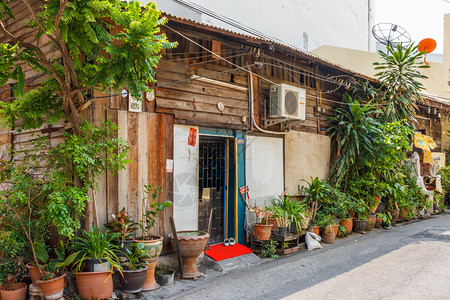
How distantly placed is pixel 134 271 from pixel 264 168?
4242mm

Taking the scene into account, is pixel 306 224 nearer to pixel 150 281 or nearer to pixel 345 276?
pixel 345 276

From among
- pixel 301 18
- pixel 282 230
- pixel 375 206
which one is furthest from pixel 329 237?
pixel 301 18

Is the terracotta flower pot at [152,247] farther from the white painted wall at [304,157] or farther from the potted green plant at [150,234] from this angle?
the white painted wall at [304,157]

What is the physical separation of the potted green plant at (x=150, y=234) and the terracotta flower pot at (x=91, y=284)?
761 mm

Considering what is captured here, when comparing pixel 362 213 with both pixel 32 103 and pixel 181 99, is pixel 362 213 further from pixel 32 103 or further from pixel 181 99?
pixel 32 103

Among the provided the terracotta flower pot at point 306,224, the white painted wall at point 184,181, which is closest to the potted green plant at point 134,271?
the white painted wall at point 184,181

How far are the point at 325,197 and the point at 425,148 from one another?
17.5ft

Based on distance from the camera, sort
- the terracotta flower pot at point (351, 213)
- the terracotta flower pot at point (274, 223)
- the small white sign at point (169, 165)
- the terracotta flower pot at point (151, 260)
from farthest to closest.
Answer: the terracotta flower pot at point (351, 213)
the terracotta flower pot at point (274, 223)
the small white sign at point (169, 165)
the terracotta flower pot at point (151, 260)

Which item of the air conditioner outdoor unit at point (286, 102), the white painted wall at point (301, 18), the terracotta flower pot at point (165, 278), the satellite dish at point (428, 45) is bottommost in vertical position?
the terracotta flower pot at point (165, 278)

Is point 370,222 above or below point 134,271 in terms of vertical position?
below

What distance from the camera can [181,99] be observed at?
6922mm

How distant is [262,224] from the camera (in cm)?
777

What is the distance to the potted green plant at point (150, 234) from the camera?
5.60m

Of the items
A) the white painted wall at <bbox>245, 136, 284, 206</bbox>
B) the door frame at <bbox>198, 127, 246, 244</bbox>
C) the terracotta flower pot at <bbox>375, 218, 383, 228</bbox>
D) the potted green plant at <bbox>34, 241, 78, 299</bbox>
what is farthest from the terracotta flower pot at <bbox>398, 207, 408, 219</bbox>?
the potted green plant at <bbox>34, 241, 78, 299</bbox>
